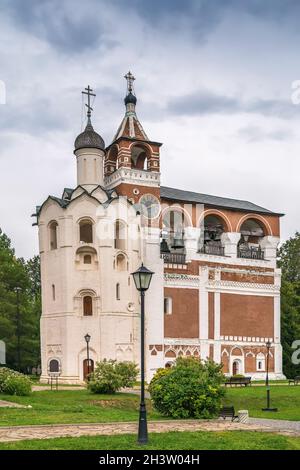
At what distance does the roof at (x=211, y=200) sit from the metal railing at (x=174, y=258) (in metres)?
3.94

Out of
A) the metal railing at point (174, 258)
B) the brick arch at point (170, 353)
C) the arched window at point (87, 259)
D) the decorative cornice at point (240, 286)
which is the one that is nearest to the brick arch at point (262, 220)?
the decorative cornice at point (240, 286)

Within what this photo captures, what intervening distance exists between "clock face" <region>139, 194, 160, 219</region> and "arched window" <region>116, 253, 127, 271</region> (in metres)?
3.60

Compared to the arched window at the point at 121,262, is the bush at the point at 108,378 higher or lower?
lower

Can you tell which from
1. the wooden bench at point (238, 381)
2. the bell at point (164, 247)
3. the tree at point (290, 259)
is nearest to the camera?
the wooden bench at point (238, 381)

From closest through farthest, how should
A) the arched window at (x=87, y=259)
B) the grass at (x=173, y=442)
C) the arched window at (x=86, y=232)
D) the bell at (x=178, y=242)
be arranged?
1. the grass at (x=173, y=442)
2. the arched window at (x=87, y=259)
3. the arched window at (x=86, y=232)
4. the bell at (x=178, y=242)

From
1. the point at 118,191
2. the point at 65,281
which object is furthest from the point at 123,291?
the point at 118,191

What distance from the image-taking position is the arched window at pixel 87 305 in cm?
3703

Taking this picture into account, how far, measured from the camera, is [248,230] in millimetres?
46750

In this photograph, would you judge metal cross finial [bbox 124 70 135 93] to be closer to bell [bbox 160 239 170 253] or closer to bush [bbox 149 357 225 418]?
bell [bbox 160 239 170 253]

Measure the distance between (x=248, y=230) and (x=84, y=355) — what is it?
17.9 meters

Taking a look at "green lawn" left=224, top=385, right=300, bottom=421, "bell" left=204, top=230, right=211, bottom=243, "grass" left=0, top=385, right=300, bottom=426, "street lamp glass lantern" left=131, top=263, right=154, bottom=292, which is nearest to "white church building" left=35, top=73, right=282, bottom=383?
"bell" left=204, top=230, right=211, bottom=243

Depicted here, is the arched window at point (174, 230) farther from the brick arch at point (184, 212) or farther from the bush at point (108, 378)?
the bush at point (108, 378)

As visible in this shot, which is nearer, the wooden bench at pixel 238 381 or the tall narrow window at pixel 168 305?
the wooden bench at pixel 238 381

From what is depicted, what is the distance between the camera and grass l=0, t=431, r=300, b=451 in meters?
10.3
